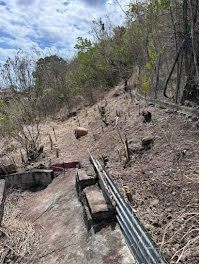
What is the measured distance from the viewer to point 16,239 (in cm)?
347

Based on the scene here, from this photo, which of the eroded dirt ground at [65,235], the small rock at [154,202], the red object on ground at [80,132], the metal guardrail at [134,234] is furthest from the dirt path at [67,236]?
the red object on ground at [80,132]

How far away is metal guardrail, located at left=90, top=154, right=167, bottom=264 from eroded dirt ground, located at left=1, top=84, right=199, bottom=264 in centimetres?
8

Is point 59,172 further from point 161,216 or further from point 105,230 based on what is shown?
point 161,216

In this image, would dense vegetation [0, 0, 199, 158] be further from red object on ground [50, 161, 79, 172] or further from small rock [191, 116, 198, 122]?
red object on ground [50, 161, 79, 172]

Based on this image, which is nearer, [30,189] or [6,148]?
[30,189]

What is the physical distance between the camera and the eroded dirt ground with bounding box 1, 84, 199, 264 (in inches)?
80.8

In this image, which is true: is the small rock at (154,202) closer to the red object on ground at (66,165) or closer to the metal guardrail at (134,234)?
the metal guardrail at (134,234)

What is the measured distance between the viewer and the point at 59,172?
18.4 feet

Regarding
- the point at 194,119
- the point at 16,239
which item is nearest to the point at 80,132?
the point at 194,119

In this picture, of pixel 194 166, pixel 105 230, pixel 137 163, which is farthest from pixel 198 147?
pixel 105 230

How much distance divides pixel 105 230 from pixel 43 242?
93 centimetres

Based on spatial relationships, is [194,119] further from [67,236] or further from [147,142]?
[67,236]

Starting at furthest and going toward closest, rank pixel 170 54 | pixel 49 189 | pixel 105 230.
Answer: pixel 170 54
pixel 49 189
pixel 105 230

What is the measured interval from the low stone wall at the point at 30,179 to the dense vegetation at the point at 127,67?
57.8 inches
